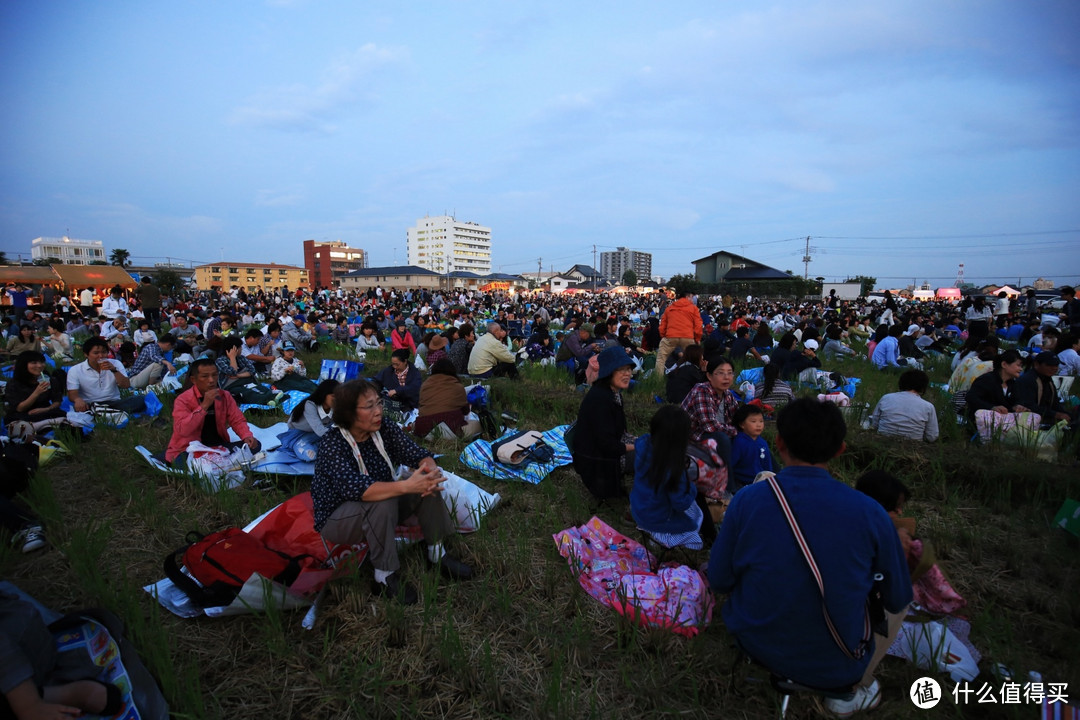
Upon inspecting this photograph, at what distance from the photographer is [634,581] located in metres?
2.49

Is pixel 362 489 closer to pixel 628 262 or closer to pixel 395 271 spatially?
pixel 395 271

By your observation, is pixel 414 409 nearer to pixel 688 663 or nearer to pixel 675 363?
pixel 675 363

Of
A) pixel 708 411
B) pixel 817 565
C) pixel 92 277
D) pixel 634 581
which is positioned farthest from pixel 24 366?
pixel 92 277

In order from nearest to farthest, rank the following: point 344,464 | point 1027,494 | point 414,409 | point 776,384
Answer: point 344,464 → point 1027,494 → point 776,384 → point 414,409

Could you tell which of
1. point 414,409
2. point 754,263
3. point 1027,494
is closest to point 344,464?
point 414,409

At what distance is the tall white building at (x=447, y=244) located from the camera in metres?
90.8

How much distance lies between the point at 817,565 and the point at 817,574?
1.1 inches

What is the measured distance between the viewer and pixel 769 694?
195 cm

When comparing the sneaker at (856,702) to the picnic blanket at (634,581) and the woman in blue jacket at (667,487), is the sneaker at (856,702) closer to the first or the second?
the picnic blanket at (634,581)

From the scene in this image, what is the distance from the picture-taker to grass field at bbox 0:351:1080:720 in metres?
1.95

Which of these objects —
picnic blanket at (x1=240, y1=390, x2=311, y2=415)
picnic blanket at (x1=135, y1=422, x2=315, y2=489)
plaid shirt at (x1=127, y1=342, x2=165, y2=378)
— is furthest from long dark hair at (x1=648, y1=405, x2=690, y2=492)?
plaid shirt at (x1=127, y1=342, x2=165, y2=378)

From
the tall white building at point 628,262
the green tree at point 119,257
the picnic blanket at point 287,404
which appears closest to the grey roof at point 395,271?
the green tree at point 119,257

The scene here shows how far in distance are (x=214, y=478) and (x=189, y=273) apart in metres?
88.6

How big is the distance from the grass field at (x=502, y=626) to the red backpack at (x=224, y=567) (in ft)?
0.46
